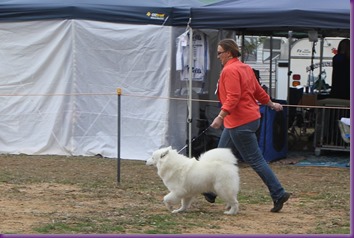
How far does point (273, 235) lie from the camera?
245 inches

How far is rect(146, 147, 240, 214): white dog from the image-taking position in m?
7.07

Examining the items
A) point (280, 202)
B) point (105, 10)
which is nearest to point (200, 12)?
point (105, 10)

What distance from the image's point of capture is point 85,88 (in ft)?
41.3

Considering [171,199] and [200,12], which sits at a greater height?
[200,12]

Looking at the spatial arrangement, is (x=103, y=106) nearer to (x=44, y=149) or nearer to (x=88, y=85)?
(x=88, y=85)

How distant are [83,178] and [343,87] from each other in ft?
17.8

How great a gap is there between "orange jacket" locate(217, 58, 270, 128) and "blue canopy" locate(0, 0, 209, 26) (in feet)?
15.1

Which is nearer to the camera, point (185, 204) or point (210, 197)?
point (185, 204)

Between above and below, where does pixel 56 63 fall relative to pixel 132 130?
above

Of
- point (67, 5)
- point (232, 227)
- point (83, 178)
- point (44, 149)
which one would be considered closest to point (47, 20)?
point (67, 5)

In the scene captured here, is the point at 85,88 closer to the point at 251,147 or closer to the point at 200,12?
the point at 200,12

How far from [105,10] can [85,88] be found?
1.34 metres

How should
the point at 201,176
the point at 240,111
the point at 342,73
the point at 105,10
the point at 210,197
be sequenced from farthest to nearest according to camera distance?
the point at 342,73 < the point at 105,10 < the point at 210,197 < the point at 240,111 < the point at 201,176

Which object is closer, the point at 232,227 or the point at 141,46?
the point at 232,227
